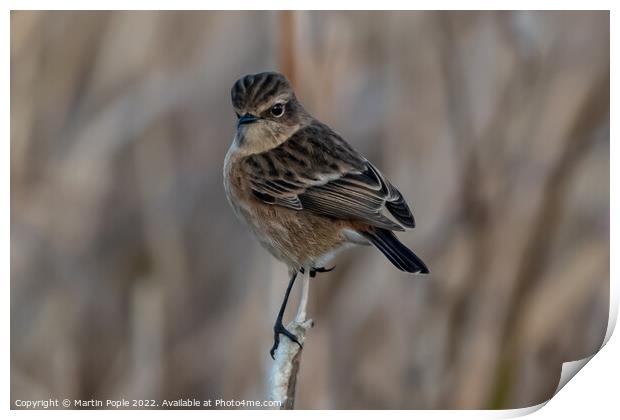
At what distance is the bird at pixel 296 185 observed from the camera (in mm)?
3306

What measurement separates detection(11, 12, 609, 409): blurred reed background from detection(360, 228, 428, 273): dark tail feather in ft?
1.54

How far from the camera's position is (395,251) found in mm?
3201

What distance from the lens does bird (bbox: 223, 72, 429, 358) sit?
331 centimetres

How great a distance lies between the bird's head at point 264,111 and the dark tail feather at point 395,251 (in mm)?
496

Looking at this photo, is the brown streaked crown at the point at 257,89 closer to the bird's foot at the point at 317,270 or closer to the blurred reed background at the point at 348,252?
the blurred reed background at the point at 348,252

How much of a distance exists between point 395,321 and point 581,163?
931 millimetres

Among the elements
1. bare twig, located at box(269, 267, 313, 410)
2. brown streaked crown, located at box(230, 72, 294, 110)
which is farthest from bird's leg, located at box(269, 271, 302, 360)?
brown streaked crown, located at box(230, 72, 294, 110)

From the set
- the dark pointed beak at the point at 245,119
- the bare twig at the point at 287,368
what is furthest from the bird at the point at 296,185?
the bare twig at the point at 287,368

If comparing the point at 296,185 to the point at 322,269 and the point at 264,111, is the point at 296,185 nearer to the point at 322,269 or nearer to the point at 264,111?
the point at 264,111

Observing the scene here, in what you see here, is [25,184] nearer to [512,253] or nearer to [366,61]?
[366,61]

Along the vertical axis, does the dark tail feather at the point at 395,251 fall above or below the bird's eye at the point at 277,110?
below

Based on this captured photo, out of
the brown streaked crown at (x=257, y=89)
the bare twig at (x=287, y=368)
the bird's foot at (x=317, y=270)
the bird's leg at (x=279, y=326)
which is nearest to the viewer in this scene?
the bare twig at (x=287, y=368)

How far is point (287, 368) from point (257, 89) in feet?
3.13

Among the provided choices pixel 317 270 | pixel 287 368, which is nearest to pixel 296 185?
pixel 317 270
